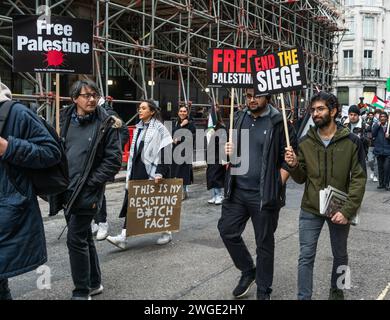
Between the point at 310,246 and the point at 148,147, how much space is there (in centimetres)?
276

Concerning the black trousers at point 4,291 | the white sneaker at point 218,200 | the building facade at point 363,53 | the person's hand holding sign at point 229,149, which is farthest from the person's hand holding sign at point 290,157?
the building facade at point 363,53

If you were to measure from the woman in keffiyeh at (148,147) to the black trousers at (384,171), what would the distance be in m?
6.92

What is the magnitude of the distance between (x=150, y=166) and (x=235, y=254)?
216cm

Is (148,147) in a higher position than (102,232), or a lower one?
higher

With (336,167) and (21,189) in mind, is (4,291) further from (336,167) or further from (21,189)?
(336,167)

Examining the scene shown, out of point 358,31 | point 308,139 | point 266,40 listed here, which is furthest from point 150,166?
point 358,31

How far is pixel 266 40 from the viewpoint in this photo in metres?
20.6

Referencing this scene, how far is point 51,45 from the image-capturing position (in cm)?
629

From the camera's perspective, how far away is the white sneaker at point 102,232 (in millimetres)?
6471

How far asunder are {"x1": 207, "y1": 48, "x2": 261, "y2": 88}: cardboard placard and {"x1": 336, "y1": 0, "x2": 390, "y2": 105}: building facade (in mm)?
52314

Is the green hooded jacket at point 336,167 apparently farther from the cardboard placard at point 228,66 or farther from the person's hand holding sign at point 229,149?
the cardboard placard at point 228,66

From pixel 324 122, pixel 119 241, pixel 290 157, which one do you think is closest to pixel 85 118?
pixel 290 157

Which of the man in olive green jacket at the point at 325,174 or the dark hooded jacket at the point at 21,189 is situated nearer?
the dark hooded jacket at the point at 21,189

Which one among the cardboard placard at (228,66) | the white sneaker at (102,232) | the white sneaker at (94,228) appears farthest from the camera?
the white sneaker at (94,228)
